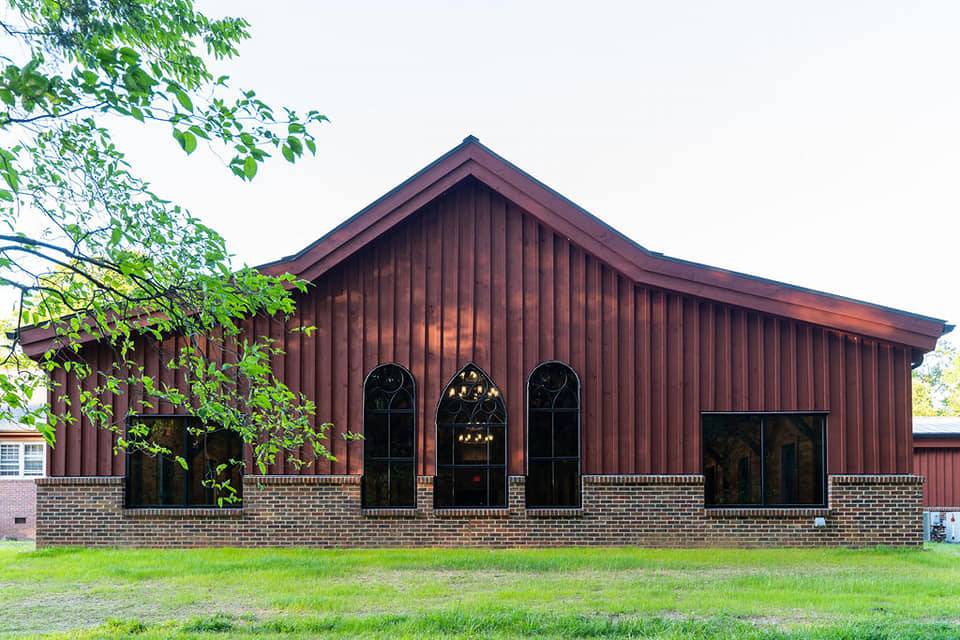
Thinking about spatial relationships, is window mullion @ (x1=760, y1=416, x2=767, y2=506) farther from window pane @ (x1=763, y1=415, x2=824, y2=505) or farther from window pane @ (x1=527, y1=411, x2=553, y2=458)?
window pane @ (x1=527, y1=411, x2=553, y2=458)

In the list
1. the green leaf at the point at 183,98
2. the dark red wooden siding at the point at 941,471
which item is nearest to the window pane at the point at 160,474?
the green leaf at the point at 183,98

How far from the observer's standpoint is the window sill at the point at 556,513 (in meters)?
16.4

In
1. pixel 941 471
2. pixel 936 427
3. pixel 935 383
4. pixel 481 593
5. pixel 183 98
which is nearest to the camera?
pixel 183 98

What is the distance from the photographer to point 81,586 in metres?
12.9

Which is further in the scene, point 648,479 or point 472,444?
point 472,444

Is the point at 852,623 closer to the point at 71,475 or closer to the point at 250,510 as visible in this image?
the point at 250,510

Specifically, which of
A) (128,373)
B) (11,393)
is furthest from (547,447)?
(11,393)

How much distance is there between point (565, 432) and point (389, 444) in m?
3.04

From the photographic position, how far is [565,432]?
16.7 metres

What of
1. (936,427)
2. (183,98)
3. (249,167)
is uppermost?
(183,98)

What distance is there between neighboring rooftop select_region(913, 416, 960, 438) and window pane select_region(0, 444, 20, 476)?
26506 millimetres

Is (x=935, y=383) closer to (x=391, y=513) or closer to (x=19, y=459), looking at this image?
(x=19, y=459)

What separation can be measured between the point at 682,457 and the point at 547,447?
2293 mm

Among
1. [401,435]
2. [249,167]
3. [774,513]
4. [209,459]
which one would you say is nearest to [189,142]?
[249,167]
